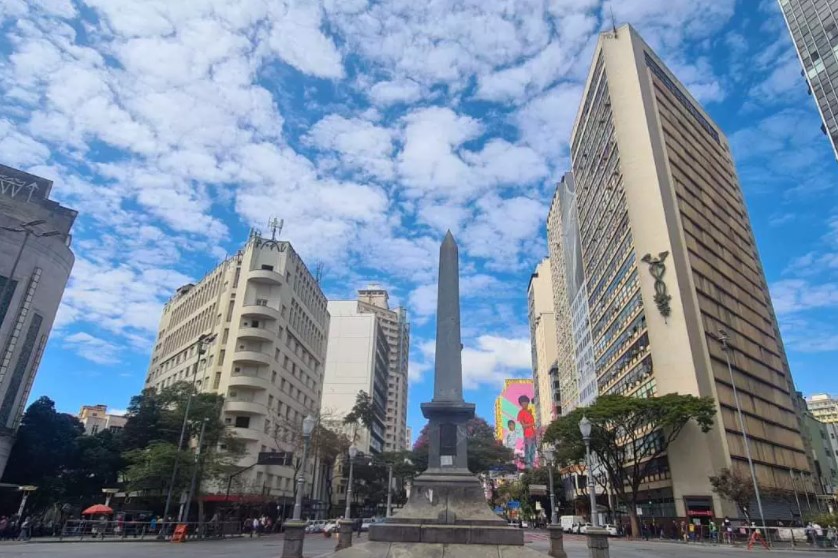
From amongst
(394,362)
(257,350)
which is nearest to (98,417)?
(394,362)

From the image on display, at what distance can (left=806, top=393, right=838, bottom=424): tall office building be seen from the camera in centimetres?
12925

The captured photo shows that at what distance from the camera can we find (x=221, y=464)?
125 feet

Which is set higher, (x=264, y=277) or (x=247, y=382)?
(x=264, y=277)

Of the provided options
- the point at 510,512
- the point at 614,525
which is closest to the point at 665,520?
the point at 614,525

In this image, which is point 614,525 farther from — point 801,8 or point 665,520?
point 801,8

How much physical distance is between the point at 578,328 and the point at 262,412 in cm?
4829

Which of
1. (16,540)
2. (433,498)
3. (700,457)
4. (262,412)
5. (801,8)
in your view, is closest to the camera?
(433,498)

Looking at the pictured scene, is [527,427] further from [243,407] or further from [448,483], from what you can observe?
[448,483]

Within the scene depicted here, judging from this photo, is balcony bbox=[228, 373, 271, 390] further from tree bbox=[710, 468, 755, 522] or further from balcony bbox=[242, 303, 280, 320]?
tree bbox=[710, 468, 755, 522]

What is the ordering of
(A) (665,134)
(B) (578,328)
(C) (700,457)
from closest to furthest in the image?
1. (C) (700,457)
2. (A) (665,134)
3. (B) (578,328)

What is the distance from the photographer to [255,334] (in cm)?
5172

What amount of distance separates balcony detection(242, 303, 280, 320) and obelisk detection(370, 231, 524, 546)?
3595 cm

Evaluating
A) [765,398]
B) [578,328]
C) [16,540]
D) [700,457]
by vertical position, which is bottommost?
[16,540]

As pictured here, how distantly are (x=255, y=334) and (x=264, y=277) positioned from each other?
6.07 meters
